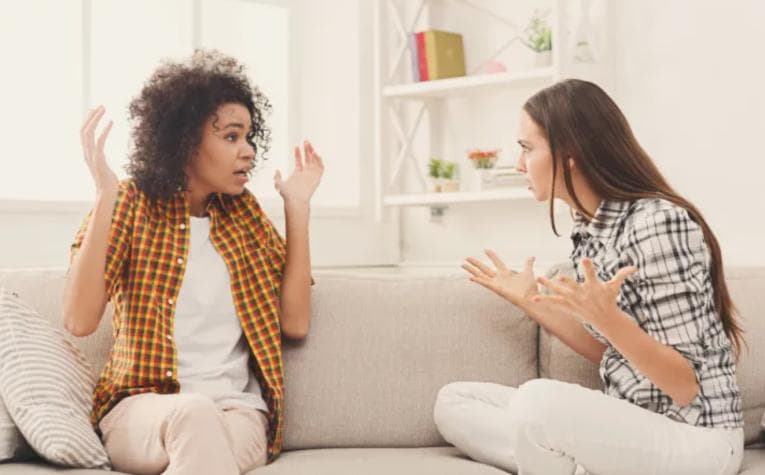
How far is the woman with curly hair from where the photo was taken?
2105 millimetres

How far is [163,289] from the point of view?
86.7 inches

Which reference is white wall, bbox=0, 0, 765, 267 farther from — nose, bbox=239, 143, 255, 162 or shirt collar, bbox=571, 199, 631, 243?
shirt collar, bbox=571, 199, 631, 243

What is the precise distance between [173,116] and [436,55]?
1810 mm

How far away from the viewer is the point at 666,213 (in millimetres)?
2031

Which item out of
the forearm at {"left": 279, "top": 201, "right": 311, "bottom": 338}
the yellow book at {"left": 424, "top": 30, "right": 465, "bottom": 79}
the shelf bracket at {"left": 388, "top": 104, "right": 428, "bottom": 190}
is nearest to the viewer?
the forearm at {"left": 279, "top": 201, "right": 311, "bottom": 338}

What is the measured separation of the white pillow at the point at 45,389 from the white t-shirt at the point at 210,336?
206mm

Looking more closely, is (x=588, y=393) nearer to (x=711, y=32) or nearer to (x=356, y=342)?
(x=356, y=342)

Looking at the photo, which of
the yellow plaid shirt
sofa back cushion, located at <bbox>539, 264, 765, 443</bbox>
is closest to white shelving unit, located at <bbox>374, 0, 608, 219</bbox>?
Answer: sofa back cushion, located at <bbox>539, 264, 765, 443</bbox>

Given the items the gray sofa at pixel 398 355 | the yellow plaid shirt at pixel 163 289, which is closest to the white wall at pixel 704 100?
the gray sofa at pixel 398 355

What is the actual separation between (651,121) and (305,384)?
5.83 ft

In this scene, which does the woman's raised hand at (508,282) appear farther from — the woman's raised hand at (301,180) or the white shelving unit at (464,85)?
the white shelving unit at (464,85)

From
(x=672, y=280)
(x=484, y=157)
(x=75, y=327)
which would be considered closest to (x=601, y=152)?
(x=672, y=280)

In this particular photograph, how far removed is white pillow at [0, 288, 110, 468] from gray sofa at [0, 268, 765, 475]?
0.13m

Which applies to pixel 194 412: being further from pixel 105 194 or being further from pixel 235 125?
pixel 235 125
